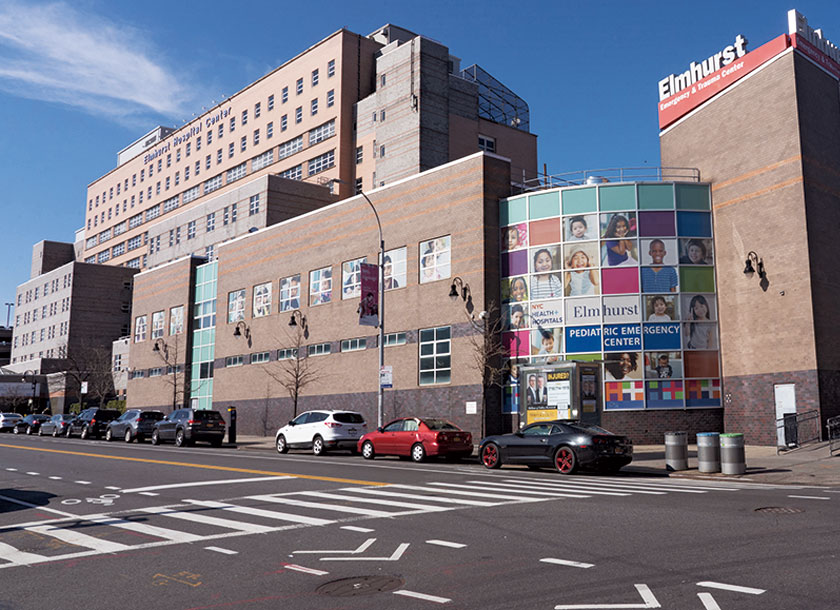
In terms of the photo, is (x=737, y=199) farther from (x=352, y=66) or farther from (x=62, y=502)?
(x=352, y=66)

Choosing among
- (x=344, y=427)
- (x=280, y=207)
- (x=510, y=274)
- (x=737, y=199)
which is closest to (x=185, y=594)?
(x=344, y=427)

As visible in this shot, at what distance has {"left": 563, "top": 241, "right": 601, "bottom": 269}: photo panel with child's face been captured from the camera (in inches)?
1183

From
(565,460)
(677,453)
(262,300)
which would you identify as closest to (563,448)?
(565,460)

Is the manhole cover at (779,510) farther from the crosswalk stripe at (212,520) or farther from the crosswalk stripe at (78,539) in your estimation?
the crosswalk stripe at (78,539)

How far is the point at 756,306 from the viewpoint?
93.8 ft

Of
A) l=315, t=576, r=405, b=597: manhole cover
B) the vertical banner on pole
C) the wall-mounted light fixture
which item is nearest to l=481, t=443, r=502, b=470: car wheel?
the vertical banner on pole

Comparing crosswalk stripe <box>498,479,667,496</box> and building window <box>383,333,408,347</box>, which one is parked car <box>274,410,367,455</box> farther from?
crosswalk stripe <box>498,479,667,496</box>

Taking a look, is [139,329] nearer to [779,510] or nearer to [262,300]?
[262,300]

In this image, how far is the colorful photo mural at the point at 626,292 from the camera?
29.1 m

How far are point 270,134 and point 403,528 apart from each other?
5815cm

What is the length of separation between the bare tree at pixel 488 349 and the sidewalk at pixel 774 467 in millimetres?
6473

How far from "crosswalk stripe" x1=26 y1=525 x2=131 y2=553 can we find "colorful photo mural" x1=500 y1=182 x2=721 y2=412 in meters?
21.4

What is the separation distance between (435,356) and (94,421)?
21605 mm

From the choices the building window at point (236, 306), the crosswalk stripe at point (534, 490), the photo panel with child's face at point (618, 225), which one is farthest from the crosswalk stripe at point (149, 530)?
the building window at point (236, 306)
